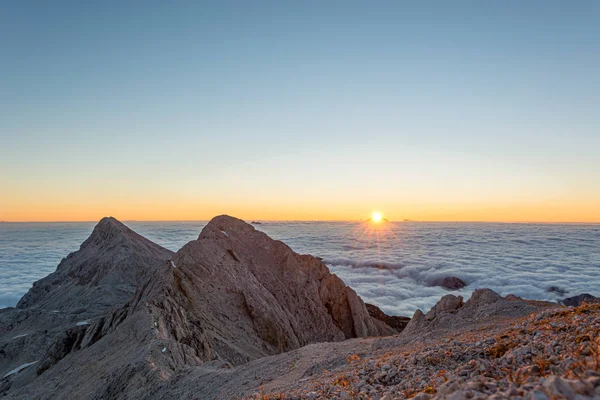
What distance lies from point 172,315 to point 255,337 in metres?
4.98

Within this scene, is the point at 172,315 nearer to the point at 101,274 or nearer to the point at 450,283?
the point at 101,274

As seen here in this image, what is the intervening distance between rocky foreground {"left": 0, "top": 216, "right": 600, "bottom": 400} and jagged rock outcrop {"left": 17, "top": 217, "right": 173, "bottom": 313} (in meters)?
0.18

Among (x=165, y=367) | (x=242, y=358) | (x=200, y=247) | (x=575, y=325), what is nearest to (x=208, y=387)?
(x=165, y=367)

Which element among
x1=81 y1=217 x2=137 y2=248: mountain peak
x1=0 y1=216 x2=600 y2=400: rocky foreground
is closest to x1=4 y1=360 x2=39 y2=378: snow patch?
x1=0 y1=216 x2=600 y2=400: rocky foreground

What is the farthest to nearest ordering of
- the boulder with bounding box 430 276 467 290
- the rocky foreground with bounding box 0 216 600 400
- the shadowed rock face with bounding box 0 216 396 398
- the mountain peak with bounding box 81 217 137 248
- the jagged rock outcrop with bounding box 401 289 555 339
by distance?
the boulder with bounding box 430 276 467 290 < the mountain peak with bounding box 81 217 137 248 < the jagged rock outcrop with bounding box 401 289 555 339 < the shadowed rock face with bounding box 0 216 396 398 < the rocky foreground with bounding box 0 216 600 400

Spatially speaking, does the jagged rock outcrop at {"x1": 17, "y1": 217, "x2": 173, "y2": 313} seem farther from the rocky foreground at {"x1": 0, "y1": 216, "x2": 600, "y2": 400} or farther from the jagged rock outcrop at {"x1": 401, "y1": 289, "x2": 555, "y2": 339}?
the jagged rock outcrop at {"x1": 401, "y1": 289, "x2": 555, "y2": 339}

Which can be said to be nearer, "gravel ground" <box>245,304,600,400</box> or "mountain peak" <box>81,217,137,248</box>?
"gravel ground" <box>245,304,600,400</box>

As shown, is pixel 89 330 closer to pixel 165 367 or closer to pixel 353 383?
pixel 165 367

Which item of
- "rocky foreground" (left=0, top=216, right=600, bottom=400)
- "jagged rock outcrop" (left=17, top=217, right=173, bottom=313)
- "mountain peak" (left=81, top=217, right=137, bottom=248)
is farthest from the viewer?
"mountain peak" (left=81, top=217, right=137, bottom=248)

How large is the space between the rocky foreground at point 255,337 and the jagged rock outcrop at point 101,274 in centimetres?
18

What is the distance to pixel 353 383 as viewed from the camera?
20.1 feet

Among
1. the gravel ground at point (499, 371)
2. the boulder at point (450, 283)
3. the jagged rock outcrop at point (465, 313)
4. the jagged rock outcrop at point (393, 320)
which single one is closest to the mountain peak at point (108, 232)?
the jagged rock outcrop at point (393, 320)

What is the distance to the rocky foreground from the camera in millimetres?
5086

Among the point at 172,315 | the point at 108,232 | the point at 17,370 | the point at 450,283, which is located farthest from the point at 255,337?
the point at 450,283
